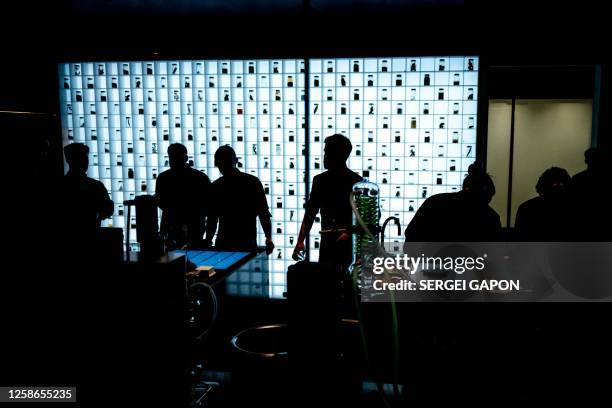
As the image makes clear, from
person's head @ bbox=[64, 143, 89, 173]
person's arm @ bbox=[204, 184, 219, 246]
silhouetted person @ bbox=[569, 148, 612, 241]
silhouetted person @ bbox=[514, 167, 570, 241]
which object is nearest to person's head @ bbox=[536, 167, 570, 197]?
silhouetted person @ bbox=[514, 167, 570, 241]

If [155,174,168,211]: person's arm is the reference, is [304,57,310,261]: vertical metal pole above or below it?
above

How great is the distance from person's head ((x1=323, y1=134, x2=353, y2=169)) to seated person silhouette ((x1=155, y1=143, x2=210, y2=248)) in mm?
1100

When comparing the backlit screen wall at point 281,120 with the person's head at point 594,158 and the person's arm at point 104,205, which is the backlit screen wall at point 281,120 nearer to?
the person's head at point 594,158

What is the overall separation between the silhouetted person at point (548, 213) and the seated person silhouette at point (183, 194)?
230 cm

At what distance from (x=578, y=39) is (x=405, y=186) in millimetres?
1911

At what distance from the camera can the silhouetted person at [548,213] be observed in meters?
2.31

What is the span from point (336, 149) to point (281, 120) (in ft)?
4.79

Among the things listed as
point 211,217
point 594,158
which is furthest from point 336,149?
point 594,158

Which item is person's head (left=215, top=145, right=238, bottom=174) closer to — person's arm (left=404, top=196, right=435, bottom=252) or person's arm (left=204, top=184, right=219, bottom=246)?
person's arm (left=204, top=184, right=219, bottom=246)

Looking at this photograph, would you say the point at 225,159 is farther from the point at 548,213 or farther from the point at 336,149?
the point at 548,213

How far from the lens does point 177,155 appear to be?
389 cm

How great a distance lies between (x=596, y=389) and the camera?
132 centimetres

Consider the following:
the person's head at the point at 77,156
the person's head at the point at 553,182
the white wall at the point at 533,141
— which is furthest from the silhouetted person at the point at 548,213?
the white wall at the point at 533,141

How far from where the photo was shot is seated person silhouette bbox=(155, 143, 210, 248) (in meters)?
3.85
